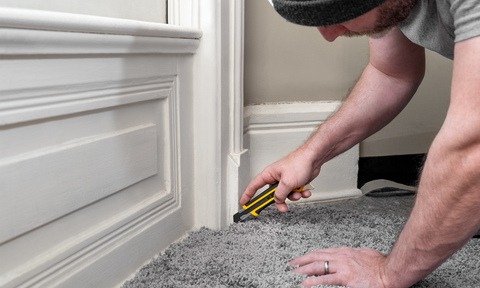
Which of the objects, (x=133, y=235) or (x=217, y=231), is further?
(x=217, y=231)

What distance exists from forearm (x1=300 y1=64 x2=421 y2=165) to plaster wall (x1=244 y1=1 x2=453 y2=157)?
19 cm

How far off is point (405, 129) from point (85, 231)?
1.29 metres

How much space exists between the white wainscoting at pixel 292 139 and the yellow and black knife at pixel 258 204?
20 centimetres

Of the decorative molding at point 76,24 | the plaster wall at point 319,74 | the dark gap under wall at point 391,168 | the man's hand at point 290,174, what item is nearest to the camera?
the decorative molding at point 76,24

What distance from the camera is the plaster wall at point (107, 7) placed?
2.20 feet

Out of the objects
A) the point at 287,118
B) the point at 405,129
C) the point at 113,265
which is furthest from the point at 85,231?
the point at 405,129

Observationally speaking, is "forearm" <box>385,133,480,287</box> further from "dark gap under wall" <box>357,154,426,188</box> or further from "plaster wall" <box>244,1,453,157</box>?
"dark gap under wall" <box>357,154,426,188</box>

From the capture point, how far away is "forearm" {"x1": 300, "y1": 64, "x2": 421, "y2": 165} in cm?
103

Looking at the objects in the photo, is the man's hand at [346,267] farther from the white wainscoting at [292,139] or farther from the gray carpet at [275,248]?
the white wainscoting at [292,139]

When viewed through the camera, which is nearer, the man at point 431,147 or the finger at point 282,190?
the man at point 431,147

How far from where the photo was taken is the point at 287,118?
1351mm

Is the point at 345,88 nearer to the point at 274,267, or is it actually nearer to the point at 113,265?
the point at 274,267

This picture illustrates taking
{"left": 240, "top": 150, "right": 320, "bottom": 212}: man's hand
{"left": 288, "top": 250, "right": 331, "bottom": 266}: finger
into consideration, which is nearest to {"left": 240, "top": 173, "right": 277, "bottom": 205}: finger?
{"left": 240, "top": 150, "right": 320, "bottom": 212}: man's hand

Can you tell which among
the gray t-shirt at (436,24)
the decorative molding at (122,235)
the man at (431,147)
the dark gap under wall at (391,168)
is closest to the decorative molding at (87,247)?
the decorative molding at (122,235)
